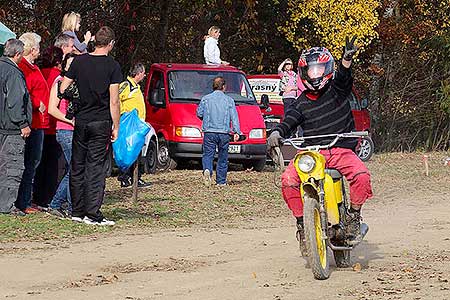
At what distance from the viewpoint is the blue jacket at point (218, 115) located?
61.9 ft

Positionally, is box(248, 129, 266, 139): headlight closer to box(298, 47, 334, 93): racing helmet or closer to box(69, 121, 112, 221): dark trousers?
box(69, 121, 112, 221): dark trousers

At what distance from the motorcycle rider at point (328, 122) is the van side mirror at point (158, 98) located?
39.7 feet

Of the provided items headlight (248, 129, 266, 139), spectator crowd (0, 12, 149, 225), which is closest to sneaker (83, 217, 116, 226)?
spectator crowd (0, 12, 149, 225)

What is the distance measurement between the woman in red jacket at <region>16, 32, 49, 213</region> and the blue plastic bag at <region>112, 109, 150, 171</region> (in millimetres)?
1472

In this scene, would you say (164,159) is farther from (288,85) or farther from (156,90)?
(288,85)

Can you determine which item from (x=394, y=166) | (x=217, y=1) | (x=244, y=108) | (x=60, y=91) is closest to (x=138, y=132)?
(x=60, y=91)

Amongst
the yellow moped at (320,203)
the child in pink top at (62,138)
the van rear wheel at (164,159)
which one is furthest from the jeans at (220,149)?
the yellow moped at (320,203)

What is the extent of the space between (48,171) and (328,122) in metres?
5.52

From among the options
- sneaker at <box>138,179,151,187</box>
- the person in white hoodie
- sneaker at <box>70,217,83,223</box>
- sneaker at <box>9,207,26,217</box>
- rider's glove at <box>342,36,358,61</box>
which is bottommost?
sneaker at <box>138,179,151,187</box>

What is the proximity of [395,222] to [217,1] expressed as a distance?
677 inches

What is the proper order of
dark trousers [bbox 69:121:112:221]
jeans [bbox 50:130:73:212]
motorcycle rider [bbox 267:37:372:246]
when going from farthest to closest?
jeans [bbox 50:130:73:212] < dark trousers [bbox 69:121:112:221] < motorcycle rider [bbox 267:37:372:246]

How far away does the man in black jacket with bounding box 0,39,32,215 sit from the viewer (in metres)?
13.4

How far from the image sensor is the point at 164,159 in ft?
72.8

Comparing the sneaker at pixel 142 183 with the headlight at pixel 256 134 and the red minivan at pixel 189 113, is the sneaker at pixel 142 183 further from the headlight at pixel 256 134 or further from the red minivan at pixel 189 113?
the headlight at pixel 256 134
